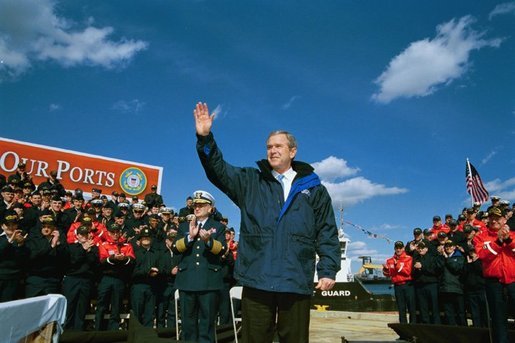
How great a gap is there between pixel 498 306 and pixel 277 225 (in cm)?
579

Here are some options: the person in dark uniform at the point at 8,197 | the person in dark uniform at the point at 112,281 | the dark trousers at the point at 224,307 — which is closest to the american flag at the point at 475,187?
the dark trousers at the point at 224,307

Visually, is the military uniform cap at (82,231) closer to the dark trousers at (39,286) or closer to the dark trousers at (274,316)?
the dark trousers at (39,286)

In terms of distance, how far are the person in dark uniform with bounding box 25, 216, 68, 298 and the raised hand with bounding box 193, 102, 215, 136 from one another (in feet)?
17.3

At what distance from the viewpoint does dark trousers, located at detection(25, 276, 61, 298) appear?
23.1ft

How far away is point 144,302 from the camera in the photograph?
8.70 metres

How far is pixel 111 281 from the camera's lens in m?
8.35

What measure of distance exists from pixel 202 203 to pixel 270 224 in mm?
2736

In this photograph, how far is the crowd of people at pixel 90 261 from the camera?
6715mm

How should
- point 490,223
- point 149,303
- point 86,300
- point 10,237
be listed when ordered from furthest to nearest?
point 149,303
point 86,300
point 490,223
point 10,237

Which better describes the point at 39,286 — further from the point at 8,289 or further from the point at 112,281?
the point at 112,281

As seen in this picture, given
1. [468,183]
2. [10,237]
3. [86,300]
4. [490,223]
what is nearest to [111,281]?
[86,300]

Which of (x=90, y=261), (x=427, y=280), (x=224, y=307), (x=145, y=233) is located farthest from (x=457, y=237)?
(x=90, y=261)

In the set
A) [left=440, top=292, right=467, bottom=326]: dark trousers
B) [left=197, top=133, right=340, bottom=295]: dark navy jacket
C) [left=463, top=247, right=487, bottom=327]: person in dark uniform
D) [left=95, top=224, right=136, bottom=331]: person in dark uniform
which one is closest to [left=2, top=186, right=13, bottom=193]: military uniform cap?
[left=95, top=224, right=136, bottom=331]: person in dark uniform

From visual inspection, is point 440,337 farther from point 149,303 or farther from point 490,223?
point 149,303
